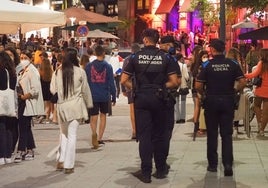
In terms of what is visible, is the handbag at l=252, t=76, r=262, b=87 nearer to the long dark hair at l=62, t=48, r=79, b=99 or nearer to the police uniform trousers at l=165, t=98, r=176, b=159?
the police uniform trousers at l=165, t=98, r=176, b=159

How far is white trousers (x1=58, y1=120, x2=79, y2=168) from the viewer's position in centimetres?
856

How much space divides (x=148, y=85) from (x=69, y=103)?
1.40 m

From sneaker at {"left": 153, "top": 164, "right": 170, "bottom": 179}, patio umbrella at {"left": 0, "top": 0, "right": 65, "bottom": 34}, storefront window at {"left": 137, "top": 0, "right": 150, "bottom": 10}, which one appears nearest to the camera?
patio umbrella at {"left": 0, "top": 0, "right": 65, "bottom": 34}

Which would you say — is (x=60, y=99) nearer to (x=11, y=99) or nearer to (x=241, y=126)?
(x=11, y=99)

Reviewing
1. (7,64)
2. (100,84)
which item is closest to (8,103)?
(7,64)

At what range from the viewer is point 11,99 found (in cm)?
923

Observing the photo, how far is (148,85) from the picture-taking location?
7.87 meters

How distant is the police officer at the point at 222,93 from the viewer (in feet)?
27.3

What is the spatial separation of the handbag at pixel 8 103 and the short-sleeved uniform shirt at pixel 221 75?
10.2ft

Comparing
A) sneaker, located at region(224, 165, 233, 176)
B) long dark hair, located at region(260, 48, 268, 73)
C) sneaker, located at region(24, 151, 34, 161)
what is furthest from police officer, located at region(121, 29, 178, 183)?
long dark hair, located at region(260, 48, 268, 73)

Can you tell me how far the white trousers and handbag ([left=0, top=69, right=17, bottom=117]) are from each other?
1.03 metres

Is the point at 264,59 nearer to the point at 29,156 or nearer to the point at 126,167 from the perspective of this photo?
the point at 126,167

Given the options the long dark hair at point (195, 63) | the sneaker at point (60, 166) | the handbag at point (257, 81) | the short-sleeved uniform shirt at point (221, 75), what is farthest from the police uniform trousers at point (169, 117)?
the handbag at point (257, 81)

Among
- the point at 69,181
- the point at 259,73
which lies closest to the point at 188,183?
the point at 69,181
